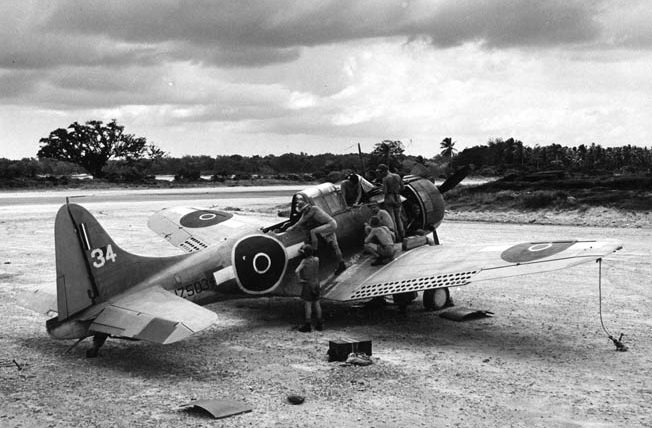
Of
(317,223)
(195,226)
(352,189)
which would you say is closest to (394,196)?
(352,189)

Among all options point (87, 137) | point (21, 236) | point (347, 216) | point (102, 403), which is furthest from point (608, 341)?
point (87, 137)

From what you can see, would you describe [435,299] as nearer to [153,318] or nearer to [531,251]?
[531,251]

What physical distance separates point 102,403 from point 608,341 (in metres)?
6.36

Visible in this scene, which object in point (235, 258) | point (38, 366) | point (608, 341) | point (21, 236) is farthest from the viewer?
point (21, 236)

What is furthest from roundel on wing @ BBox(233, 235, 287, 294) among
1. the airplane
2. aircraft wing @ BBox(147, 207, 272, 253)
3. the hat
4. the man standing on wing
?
aircraft wing @ BBox(147, 207, 272, 253)

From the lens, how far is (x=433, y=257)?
10031 millimetres

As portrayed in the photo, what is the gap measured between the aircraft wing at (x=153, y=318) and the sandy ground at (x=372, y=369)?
0.49 m

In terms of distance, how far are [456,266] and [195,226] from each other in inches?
247

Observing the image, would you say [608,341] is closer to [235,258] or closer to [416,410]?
[416,410]

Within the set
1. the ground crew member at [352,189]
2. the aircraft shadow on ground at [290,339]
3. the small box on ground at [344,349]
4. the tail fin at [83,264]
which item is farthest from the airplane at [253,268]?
the small box on ground at [344,349]

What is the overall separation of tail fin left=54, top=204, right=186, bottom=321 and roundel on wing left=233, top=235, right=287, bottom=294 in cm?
168

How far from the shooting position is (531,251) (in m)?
9.13

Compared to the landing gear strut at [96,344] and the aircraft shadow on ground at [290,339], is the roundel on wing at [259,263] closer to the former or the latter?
the aircraft shadow on ground at [290,339]

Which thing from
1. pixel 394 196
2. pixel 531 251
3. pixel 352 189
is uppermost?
pixel 352 189
